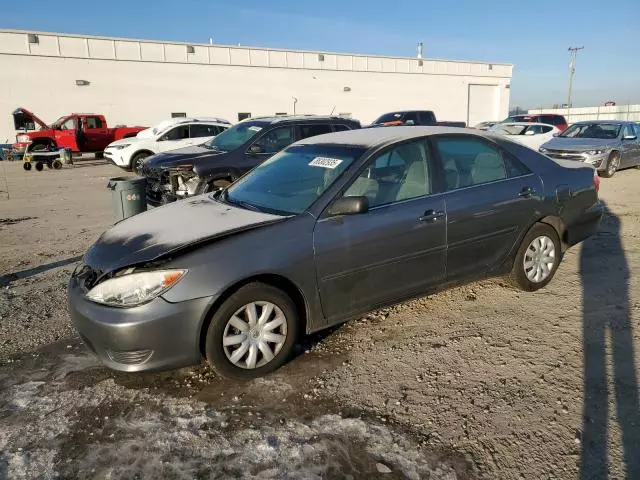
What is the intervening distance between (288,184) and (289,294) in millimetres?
1047

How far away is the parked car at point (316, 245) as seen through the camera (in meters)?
2.98

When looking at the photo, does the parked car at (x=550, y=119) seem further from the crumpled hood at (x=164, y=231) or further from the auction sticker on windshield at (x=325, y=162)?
the crumpled hood at (x=164, y=231)

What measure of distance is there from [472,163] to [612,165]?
10.7m

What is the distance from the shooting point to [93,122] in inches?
797

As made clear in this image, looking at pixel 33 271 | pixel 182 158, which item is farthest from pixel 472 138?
pixel 182 158

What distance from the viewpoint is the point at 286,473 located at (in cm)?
242

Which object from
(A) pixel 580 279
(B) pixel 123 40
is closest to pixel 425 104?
(B) pixel 123 40

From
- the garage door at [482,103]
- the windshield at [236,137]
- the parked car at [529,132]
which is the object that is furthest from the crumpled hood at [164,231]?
the garage door at [482,103]

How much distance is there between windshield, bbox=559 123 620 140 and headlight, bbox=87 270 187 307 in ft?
44.9

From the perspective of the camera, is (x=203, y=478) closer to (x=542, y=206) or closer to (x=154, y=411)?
(x=154, y=411)

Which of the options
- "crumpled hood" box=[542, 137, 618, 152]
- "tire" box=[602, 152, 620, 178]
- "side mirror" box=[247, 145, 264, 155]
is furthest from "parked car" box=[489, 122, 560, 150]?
"side mirror" box=[247, 145, 264, 155]

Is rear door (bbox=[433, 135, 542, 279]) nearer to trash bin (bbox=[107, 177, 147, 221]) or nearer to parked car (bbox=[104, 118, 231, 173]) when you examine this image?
trash bin (bbox=[107, 177, 147, 221])

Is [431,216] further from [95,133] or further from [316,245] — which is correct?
[95,133]

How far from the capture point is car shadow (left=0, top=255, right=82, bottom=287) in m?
5.31
